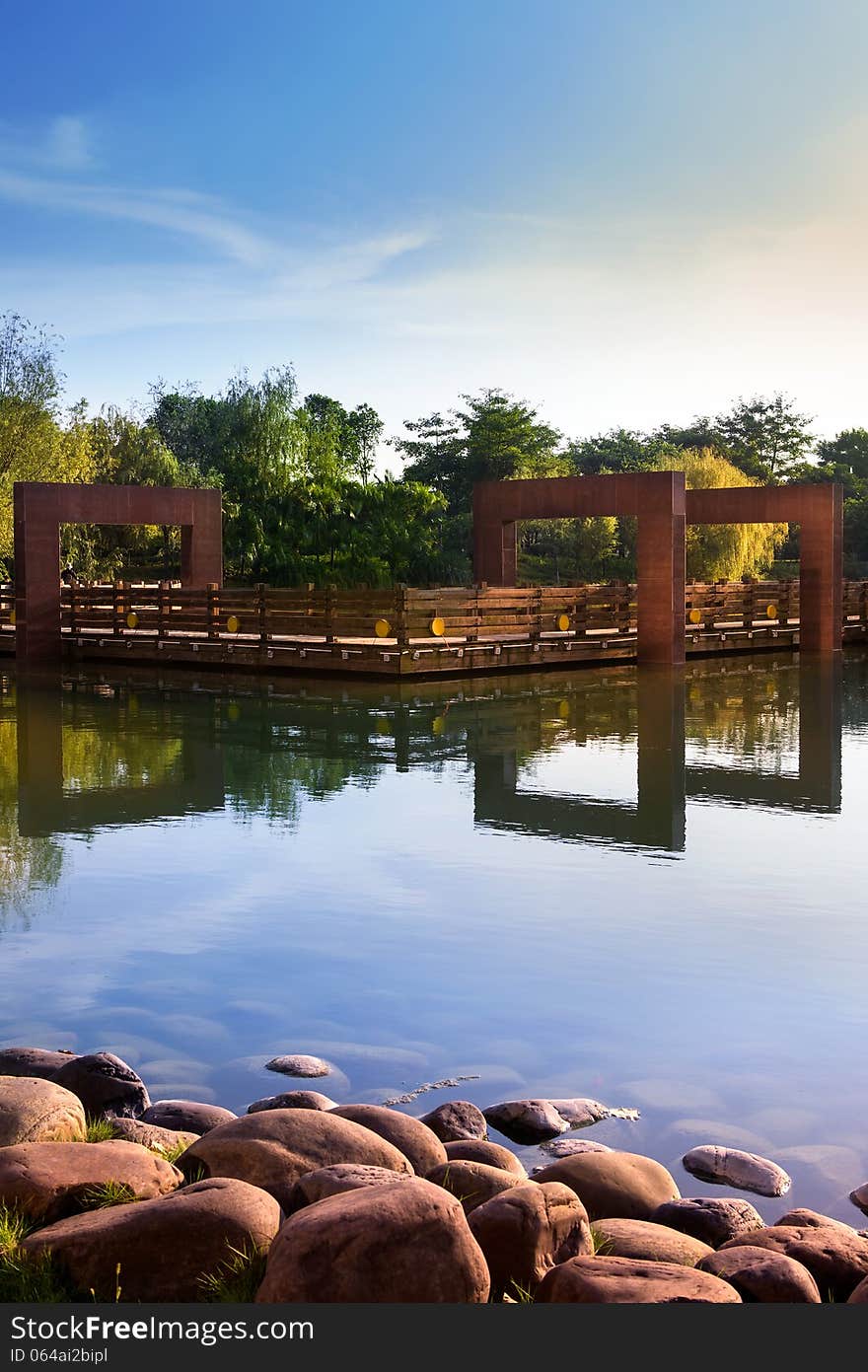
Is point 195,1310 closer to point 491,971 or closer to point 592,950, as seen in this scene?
point 491,971

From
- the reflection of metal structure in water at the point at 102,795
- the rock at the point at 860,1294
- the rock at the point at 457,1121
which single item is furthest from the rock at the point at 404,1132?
the reflection of metal structure in water at the point at 102,795

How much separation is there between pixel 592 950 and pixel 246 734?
977 cm

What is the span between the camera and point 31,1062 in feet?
17.8

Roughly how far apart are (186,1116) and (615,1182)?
1.51 metres

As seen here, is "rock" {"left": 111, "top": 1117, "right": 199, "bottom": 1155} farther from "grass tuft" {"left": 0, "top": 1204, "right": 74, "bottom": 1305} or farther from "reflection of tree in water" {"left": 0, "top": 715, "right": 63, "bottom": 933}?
"reflection of tree in water" {"left": 0, "top": 715, "right": 63, "bottom": 933}

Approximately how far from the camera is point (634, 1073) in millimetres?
5547

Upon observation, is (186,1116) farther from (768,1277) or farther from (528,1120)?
(768,1277)

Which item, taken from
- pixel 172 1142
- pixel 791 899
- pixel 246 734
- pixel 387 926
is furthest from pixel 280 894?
pixel 246 734

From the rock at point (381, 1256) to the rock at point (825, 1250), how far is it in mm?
786

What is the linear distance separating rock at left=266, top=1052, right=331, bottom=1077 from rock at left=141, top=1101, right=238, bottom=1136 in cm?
41

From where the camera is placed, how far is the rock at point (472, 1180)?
442cm

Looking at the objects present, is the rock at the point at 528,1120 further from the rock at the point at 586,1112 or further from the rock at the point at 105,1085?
the rock at the point at 105,1085

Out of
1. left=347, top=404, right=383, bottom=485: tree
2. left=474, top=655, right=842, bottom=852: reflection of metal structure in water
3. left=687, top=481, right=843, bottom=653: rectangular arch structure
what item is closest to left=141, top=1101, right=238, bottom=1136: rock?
left=474, top=655, right=842, bottom=852: reflection of metal structure in water

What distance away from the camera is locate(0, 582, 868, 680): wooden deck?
2439cm
